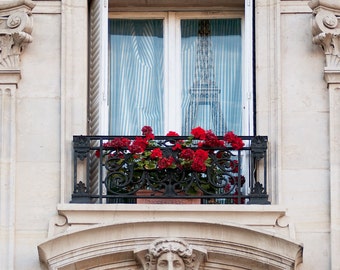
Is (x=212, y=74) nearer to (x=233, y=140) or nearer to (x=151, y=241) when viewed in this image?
(x=233, y=140)

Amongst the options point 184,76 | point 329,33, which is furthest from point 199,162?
point 329,33

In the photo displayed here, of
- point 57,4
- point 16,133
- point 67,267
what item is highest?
point 57,4

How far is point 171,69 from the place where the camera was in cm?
2080

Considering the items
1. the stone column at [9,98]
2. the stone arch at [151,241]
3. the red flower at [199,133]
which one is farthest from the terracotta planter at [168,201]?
the stone column at [9,98]

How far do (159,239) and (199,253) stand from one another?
0.41 metres

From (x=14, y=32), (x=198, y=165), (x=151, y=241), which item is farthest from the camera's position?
(x=14, y=32)

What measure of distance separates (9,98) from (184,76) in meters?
1.92

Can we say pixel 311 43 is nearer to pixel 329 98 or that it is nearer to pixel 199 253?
pixel 329 98

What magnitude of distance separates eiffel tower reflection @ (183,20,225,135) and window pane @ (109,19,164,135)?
319 millimetres

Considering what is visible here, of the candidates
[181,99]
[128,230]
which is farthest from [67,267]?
[181,99]

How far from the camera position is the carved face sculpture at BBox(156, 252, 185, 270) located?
1920 centimetres

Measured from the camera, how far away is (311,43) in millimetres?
20250

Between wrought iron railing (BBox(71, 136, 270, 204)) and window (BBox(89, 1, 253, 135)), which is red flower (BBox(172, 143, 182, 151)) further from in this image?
window (BBox(89, 1, 253, 135))

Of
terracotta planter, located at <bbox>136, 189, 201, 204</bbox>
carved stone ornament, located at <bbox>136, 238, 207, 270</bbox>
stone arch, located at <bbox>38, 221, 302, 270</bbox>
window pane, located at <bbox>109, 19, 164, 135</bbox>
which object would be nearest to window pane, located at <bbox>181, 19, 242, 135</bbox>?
window pane, located at <bbox>109, 19, 164, 135</bbox>
